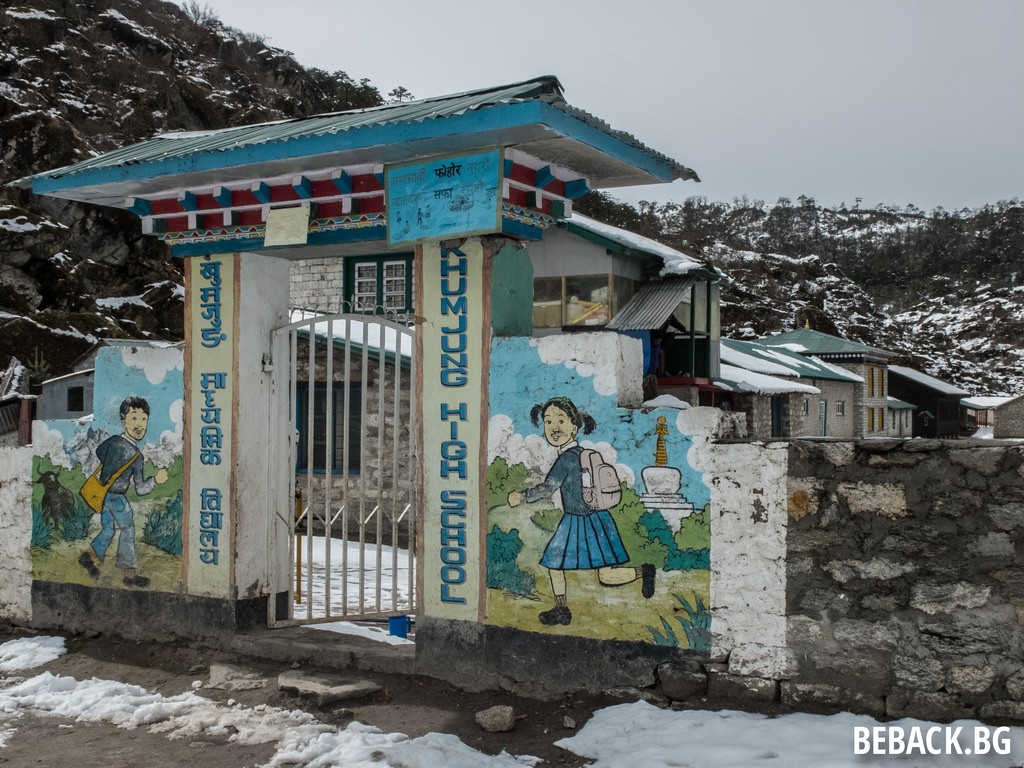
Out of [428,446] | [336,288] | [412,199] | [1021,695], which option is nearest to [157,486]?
[428,446]

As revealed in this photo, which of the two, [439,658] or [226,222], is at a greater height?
[226,222]

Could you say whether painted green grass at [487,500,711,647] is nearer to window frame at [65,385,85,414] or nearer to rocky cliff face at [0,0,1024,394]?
window frame at [65,385,85,414]

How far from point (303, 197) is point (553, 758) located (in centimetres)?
370

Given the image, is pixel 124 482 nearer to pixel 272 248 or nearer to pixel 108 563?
pixel 108 563

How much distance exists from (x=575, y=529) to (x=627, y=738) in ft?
3.63

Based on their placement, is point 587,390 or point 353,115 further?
point 353,115

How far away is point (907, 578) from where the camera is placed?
168 inches

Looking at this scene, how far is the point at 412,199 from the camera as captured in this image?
542cm

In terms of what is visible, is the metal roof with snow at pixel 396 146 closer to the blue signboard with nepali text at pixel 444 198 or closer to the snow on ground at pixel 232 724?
the blue signboard with nepali text at pixel 444 198

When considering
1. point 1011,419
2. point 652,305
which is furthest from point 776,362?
point 1011,419

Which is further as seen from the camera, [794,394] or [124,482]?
[794,394]

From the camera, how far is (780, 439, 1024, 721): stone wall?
13.5 ft

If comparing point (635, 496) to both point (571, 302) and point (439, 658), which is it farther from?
point (571, 302)

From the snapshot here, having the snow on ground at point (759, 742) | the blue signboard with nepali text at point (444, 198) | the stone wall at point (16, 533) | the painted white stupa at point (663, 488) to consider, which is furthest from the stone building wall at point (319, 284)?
the snow on ground at point (759, 742)
